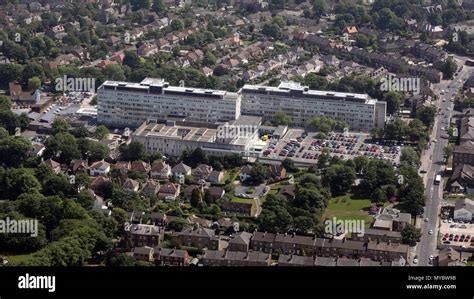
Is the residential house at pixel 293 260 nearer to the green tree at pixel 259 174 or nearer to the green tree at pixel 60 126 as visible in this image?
the green tree at pixel 259 174

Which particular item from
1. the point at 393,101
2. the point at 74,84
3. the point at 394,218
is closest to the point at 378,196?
the point at 394,218

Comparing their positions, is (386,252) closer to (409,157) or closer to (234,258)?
(234,258)

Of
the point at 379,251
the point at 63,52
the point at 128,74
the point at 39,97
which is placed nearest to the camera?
the point at 379,251

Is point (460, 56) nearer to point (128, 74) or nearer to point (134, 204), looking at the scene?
point (128, 74)

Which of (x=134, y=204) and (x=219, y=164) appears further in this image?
(x=219, y=164)

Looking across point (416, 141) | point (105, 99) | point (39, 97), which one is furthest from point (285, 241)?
point (39, 97)

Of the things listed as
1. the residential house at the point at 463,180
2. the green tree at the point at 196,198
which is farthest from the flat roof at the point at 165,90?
the residential house at the point at 463,180

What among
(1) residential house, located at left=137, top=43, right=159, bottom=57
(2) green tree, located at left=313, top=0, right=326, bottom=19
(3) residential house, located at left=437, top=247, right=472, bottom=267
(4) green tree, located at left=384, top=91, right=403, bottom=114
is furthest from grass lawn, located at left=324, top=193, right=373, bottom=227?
(2) green tree, located at left=313, top=0, right=326, bottom=19
